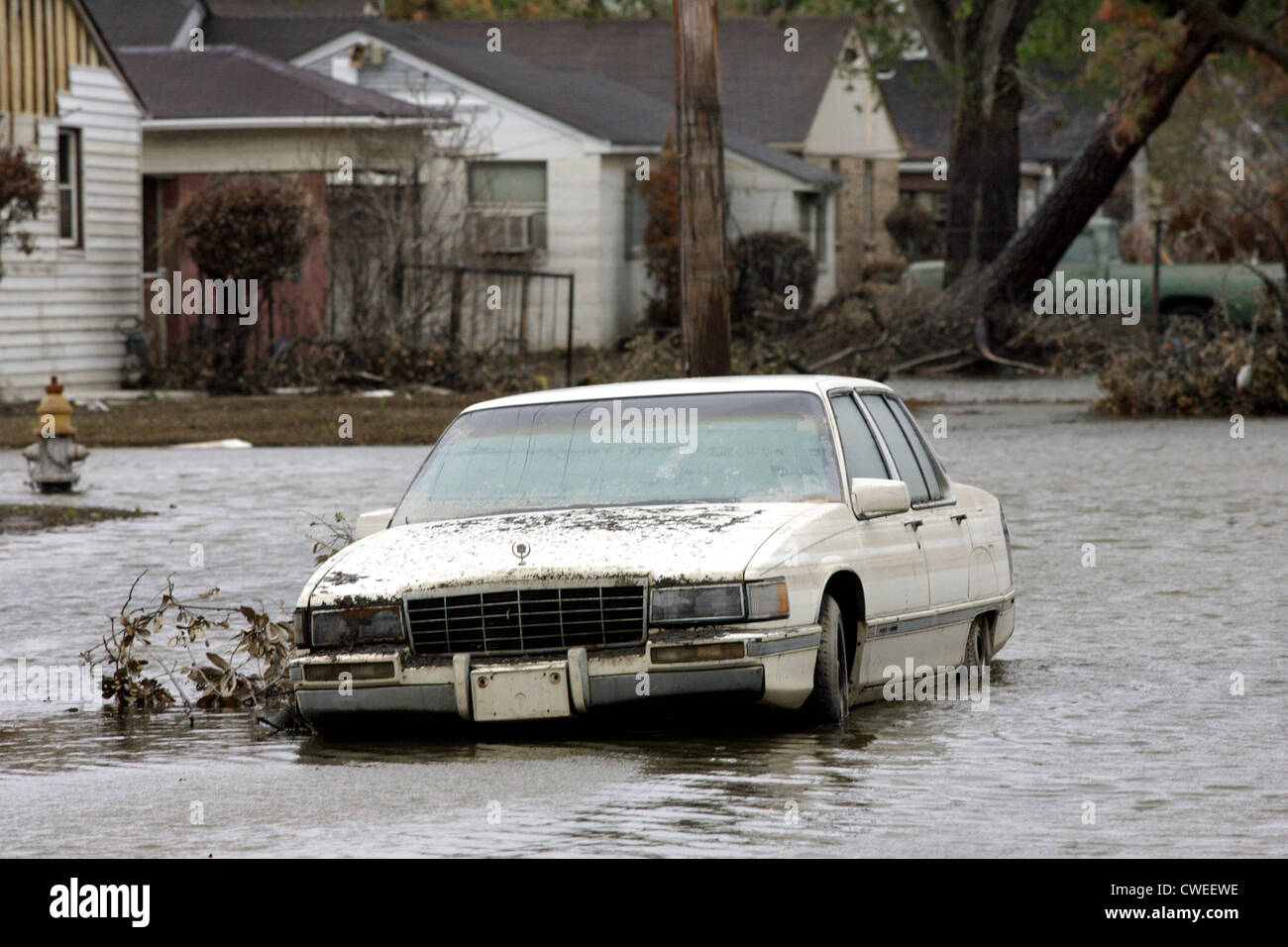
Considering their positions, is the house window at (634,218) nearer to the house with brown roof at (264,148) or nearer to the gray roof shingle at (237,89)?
the gray roof shingle at (237,89)

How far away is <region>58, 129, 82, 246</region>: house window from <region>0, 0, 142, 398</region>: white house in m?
0.01

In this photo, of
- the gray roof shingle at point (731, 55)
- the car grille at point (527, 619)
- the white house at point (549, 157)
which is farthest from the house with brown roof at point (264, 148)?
the car grille at point (527, 619)

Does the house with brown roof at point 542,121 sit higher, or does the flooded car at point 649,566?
the house with brown roof at point 542,121

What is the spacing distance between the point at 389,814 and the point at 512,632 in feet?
4.09

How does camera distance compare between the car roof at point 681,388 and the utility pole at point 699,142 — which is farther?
the utility pole at point 699,142

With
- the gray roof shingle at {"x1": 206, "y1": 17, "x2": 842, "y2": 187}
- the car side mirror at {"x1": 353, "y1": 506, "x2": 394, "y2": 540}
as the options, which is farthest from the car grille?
the gray roof shingle at {"x1": 206, "y1": 17, "x2": 842, "y2": 187}

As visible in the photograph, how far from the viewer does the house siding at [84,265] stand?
28406mm

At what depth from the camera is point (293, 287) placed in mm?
32469

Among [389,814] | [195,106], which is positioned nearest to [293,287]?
[195,106]

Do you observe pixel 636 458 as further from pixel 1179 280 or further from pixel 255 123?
pixel 1179 280

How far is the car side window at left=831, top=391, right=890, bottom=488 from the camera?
9.20 metres

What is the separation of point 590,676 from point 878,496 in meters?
1.45

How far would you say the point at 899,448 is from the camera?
9758 mm

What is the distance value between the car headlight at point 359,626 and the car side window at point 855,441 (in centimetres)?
203
